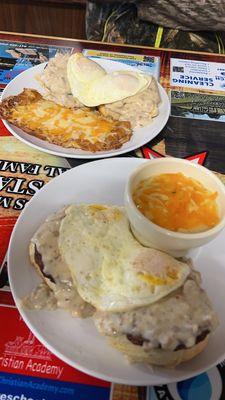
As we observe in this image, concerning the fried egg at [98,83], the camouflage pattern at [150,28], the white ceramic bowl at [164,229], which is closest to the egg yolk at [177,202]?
the white ceramic bowl at [164,229]

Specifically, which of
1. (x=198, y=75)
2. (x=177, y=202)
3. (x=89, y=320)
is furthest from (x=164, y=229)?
(x=198, y=75)

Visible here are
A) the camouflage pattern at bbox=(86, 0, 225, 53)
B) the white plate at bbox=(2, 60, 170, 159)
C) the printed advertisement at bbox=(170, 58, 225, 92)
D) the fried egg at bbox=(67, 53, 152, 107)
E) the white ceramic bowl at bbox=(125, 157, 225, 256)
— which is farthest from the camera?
the camouflage pattern at bbox=(86, 0, 225, 53)

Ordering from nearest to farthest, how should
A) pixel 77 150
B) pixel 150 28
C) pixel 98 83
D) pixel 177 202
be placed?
pixel 177 202, pixel 77 150, pixel 98 83, pixel 150 28

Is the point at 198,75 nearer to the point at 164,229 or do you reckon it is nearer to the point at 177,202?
the point at 177,202

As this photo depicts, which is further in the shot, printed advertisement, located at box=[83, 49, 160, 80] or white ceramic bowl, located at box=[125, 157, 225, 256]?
printed advertisement, located at box=[83, 49, 160, 80]

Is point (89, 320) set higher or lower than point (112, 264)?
lower

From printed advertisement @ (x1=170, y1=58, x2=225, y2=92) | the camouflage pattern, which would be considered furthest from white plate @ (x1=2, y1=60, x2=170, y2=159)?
the camouflage pattern

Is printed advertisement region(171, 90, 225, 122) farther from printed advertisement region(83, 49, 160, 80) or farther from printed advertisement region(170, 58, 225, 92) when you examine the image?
printed advertisement region(83, 49, 160, 80)

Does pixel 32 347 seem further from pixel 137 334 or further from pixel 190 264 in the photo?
pixel 190 264
